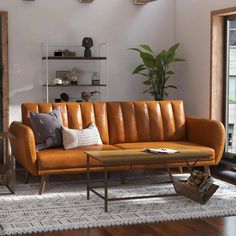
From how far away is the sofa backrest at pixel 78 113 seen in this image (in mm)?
6000

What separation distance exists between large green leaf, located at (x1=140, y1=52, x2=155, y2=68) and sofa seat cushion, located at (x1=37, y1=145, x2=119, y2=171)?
233 cm

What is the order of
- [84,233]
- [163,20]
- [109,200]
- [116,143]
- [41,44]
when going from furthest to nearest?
[163,20], [41,44], [116,143], [109,200], [84,233]

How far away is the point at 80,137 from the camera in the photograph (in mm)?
5766

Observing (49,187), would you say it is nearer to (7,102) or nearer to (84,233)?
(84,233)

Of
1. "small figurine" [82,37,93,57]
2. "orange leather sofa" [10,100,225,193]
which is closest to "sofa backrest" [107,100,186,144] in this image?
"orange leather sofa" [10,100,225,193]

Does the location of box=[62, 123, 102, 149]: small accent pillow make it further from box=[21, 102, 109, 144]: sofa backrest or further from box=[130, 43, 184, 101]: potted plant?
box=[130, 43, 184, 101]: potted plant

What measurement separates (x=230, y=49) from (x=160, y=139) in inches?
63.0

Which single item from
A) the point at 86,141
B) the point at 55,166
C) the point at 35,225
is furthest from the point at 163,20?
the point at 35,225

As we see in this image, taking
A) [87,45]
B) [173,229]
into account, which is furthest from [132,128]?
[173,229]

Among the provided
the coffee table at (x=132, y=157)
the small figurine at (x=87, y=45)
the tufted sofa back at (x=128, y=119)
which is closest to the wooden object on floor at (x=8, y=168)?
the tufted sofa back at (x=128, y=119)

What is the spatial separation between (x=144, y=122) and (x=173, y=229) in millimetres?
2261

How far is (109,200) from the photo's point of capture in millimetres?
4789

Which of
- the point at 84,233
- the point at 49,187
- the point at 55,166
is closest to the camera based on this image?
the point at 84,233

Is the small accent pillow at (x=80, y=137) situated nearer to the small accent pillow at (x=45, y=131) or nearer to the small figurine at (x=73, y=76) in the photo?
the small accent pillow at (x=45, y=131)
